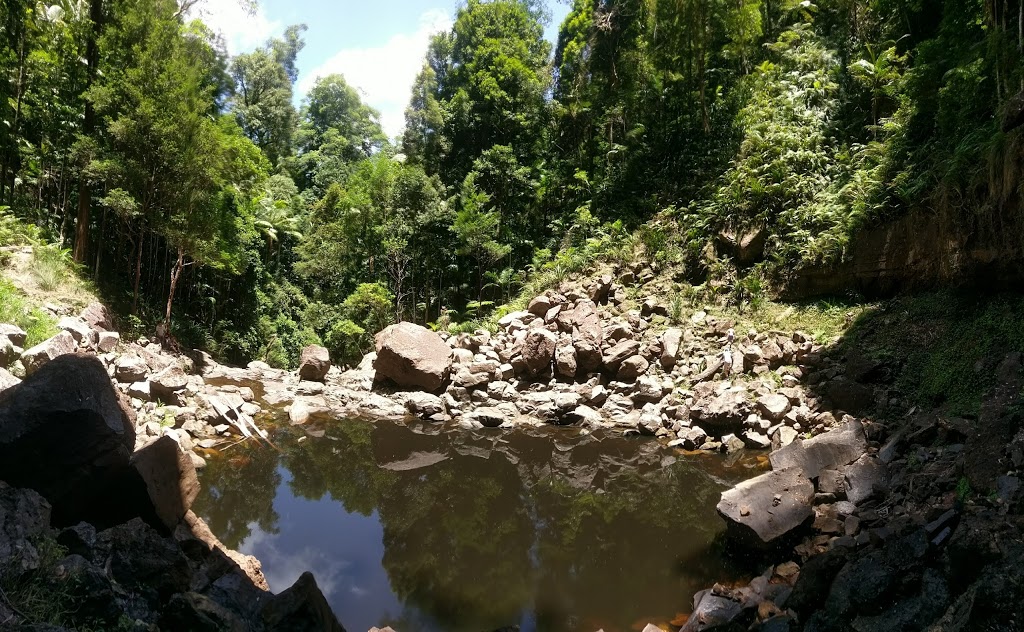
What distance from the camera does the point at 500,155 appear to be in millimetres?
27906

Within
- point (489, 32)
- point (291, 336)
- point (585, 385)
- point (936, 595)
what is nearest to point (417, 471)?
point (585, 385)

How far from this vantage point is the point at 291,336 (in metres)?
27.3

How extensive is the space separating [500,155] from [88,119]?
54.6 ft

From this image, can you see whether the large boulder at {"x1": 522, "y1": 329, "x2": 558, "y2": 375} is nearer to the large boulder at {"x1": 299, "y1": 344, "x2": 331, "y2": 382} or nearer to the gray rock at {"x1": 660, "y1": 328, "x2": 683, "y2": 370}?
the gray rock at {"x1": 660, "y1": 328, "x2": 683, "y2": 370}

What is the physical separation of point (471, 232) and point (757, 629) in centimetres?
2171

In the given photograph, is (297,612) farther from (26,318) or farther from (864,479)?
(26,318)

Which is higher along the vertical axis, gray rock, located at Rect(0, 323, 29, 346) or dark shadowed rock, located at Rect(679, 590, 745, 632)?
gray rock, located at Rect(0, 323, 29, 346)

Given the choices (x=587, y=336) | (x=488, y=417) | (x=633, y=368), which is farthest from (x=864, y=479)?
(x=587, y=336)

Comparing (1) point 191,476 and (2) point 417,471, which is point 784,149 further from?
(1) point 191,476

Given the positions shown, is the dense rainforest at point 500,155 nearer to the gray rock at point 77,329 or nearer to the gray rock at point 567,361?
the gray rock at point 77,329

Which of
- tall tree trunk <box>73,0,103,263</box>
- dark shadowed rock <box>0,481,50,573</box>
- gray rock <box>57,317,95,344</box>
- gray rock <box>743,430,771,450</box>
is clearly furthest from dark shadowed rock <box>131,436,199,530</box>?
tall tree trunk <box>73,0,103,263</box>

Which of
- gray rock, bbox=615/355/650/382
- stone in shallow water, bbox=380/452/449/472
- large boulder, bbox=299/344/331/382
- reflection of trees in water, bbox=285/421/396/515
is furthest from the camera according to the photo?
large boulder, bbox=299/344/331/382

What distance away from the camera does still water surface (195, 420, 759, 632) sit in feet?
21.5

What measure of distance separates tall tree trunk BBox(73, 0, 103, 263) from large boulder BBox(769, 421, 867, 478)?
65.5ft
